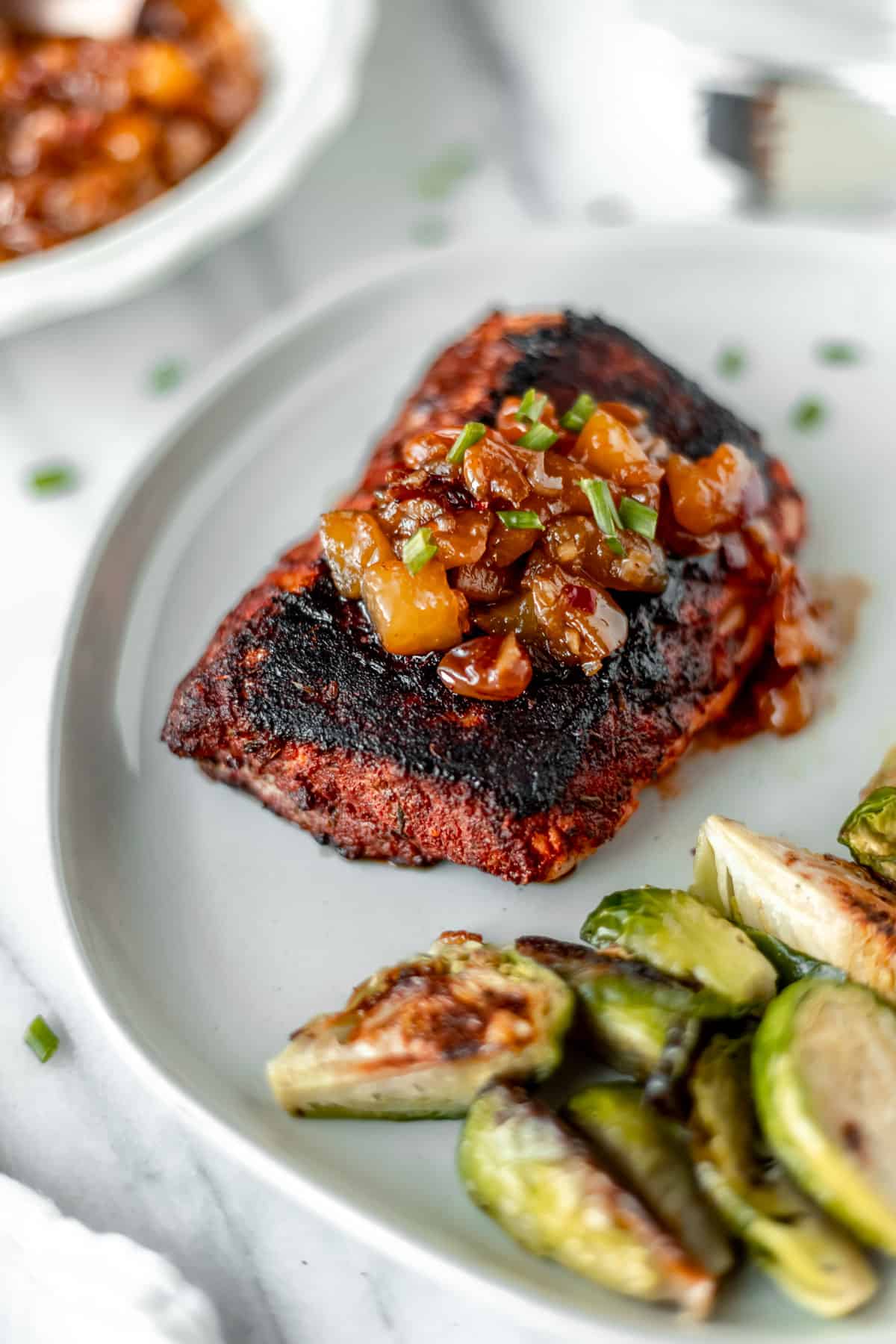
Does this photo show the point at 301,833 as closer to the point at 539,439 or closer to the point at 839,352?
the point at 539,439

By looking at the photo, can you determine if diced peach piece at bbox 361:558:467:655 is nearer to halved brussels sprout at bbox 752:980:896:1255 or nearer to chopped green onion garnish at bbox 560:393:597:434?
chopped green onion garnish at bbox 560:393:597:434

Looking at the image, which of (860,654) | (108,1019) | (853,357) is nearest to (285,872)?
(108,1019)

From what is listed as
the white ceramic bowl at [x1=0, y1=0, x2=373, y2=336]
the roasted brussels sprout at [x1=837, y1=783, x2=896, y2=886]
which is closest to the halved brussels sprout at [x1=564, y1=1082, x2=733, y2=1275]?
the roasted brussels sprout at [x1=837, y1=783, x2=896, y2=886]

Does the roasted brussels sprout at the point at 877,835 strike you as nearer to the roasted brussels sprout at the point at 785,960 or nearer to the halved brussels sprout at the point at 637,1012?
the roasted brussels sprout at the point at 785,960

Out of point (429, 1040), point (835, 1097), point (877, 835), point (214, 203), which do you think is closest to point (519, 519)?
point (877, 835)

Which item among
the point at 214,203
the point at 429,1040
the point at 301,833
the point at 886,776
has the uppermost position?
the point at 214,203

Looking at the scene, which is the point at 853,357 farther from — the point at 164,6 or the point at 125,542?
the point at 164,6
